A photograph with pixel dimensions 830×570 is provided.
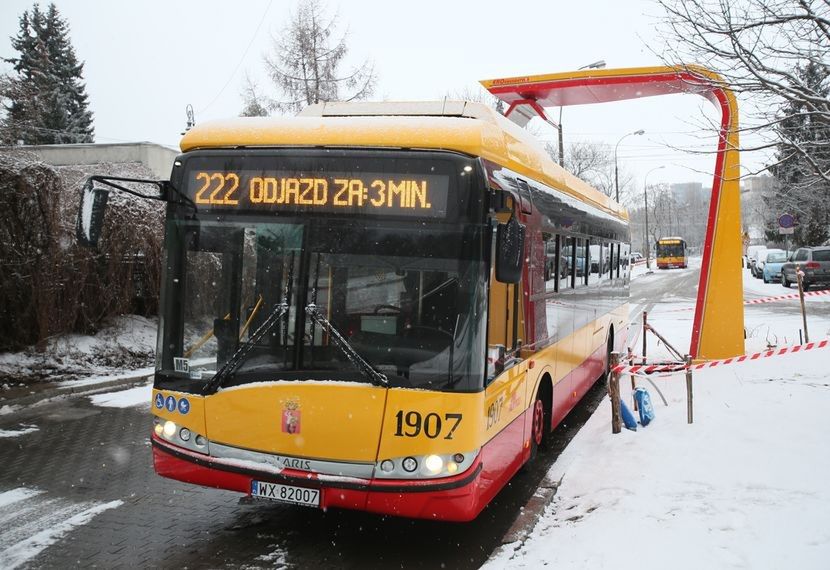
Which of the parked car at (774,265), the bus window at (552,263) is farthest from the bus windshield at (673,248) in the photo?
the bus window at (552,263)

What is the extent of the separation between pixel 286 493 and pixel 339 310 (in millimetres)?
1319

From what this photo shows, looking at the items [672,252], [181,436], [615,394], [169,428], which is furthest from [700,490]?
[672,252]

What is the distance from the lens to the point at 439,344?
4531 mm

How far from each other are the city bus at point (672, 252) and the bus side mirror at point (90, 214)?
66.7 meters

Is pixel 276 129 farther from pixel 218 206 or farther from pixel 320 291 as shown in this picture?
pixel 320 291

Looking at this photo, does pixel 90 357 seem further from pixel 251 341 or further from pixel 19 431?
pixel 251 341

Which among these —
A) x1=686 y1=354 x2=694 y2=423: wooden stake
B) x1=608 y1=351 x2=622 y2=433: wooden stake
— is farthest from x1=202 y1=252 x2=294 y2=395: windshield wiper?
x1=686 y1=354 x2=694 y2=423: wooden stake

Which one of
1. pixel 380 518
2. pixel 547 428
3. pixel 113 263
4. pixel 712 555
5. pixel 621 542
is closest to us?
pixel 712 555

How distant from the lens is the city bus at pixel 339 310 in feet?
14.8

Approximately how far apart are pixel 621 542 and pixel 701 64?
567cm

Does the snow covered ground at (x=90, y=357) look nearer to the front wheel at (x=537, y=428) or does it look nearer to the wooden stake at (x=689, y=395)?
the front wheel at (x=537, y=428)

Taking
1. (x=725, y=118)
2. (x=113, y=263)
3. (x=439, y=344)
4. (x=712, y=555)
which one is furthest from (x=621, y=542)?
(x=113, y=263)

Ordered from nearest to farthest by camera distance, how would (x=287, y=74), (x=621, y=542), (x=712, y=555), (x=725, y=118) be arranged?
(x=712, y=555) < (x=621, y=542) < (x=725, y=118) < (x=287, y=74)

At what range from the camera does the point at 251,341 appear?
472cm
